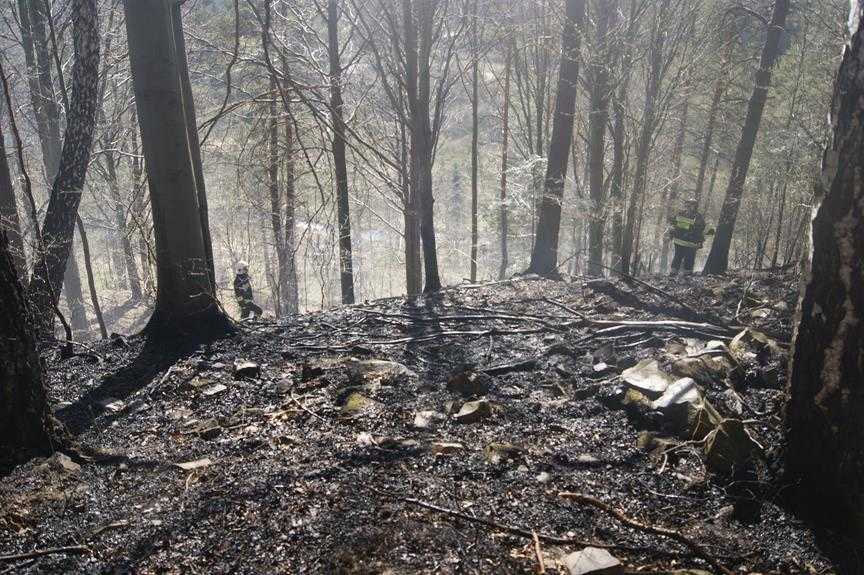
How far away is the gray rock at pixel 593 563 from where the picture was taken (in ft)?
6.47

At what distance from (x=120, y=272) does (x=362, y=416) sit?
28.0 meters

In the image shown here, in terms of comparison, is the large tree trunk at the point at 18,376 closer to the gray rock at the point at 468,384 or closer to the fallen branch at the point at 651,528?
the gray rock at the point at 468,384

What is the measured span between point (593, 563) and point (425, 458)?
113cm

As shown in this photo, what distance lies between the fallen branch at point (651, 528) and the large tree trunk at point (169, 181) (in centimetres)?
380

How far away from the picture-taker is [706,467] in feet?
8.75

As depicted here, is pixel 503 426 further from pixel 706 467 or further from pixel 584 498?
pixel 706 467

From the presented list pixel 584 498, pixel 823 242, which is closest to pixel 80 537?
pixel 584 498

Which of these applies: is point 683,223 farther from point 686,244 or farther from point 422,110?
point 422,110

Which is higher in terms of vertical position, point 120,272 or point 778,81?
point 778,81

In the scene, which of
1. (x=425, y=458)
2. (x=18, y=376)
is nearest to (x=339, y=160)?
(x=18, y=376)

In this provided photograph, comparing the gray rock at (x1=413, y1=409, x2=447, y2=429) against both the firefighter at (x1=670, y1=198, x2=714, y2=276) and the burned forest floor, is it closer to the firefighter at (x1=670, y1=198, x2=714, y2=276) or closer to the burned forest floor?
the burned forest floor

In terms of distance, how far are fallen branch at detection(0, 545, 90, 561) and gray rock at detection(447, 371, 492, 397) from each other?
7.88ft

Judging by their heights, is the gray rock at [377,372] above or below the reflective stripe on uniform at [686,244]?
below

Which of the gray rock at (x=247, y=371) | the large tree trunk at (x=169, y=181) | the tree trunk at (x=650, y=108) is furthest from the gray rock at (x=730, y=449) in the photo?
the tree trunk at (x=650, y=108)
